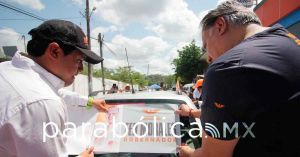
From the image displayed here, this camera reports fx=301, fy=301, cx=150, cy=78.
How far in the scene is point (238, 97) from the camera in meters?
1.37

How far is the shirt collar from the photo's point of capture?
5.30 feet

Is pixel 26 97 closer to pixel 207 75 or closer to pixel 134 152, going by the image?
pixel 207 75

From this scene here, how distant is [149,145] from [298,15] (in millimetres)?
9090

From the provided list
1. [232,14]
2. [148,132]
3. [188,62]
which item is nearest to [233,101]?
[232,14]

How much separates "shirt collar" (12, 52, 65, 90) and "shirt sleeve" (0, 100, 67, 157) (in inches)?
11.9

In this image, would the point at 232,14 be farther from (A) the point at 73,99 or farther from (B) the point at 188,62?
(B) the point at 188,62

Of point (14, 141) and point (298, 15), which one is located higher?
point (298, 15)

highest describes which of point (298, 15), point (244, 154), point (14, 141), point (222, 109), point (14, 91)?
point (298, 15)

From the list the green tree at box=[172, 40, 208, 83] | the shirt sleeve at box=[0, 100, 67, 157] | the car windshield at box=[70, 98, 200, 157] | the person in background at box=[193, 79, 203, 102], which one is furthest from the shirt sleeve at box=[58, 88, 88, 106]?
the green tree at box=[172, 40, 208, 83]

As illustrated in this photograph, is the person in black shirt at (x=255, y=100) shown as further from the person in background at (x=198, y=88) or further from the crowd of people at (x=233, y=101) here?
the person in background at (x=198, y=88)

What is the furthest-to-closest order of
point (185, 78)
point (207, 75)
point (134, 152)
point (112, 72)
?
point (112, 72) → point (185, 78) → point (134, 152) → point (207, 75)

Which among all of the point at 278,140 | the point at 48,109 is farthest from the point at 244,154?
the point at 48,109

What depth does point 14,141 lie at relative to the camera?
137 centimetres

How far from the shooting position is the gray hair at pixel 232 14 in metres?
1.75
